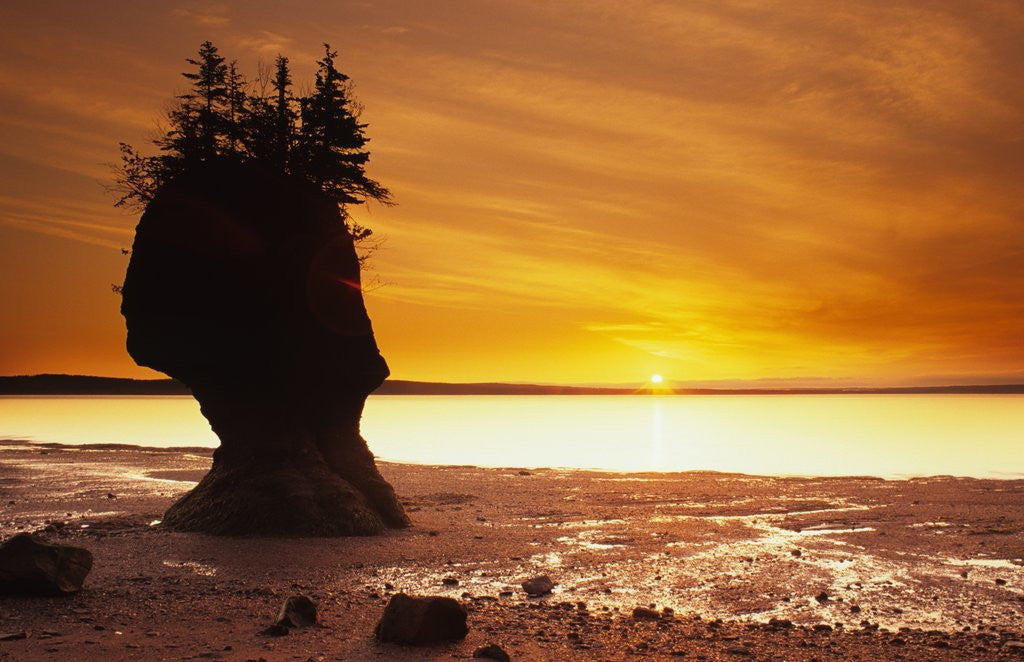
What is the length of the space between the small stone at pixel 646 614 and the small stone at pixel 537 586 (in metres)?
1.96

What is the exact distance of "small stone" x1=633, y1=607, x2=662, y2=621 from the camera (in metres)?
13.0

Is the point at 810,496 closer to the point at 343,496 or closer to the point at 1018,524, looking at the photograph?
the point at 1018,524

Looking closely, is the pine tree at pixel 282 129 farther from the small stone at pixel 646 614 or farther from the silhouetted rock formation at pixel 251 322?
the small stone at pixel 646 614

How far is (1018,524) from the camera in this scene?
22281 millimetres

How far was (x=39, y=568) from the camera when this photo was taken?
527 inches

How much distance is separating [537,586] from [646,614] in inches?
89.8

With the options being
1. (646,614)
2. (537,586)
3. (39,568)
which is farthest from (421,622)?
(39,568)

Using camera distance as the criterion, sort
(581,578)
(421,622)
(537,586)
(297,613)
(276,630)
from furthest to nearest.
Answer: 1. (581,578)
2. (537,586)
3. (297,613)
4. (276,630)
5. (421,622)

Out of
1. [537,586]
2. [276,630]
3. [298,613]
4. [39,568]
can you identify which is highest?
[39,568]

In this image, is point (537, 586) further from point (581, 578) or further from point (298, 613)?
point (298, 613)

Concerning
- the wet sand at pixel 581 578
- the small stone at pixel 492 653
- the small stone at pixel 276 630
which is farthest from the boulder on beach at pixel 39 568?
the small stone at pixel 492 653

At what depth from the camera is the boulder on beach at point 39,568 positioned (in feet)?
43.9

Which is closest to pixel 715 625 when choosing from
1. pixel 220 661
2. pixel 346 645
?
pixel 346 645

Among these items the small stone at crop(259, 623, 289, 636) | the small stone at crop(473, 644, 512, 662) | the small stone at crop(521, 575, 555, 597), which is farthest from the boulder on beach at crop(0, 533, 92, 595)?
the small stone at crop(521, 575, 555, 597)
